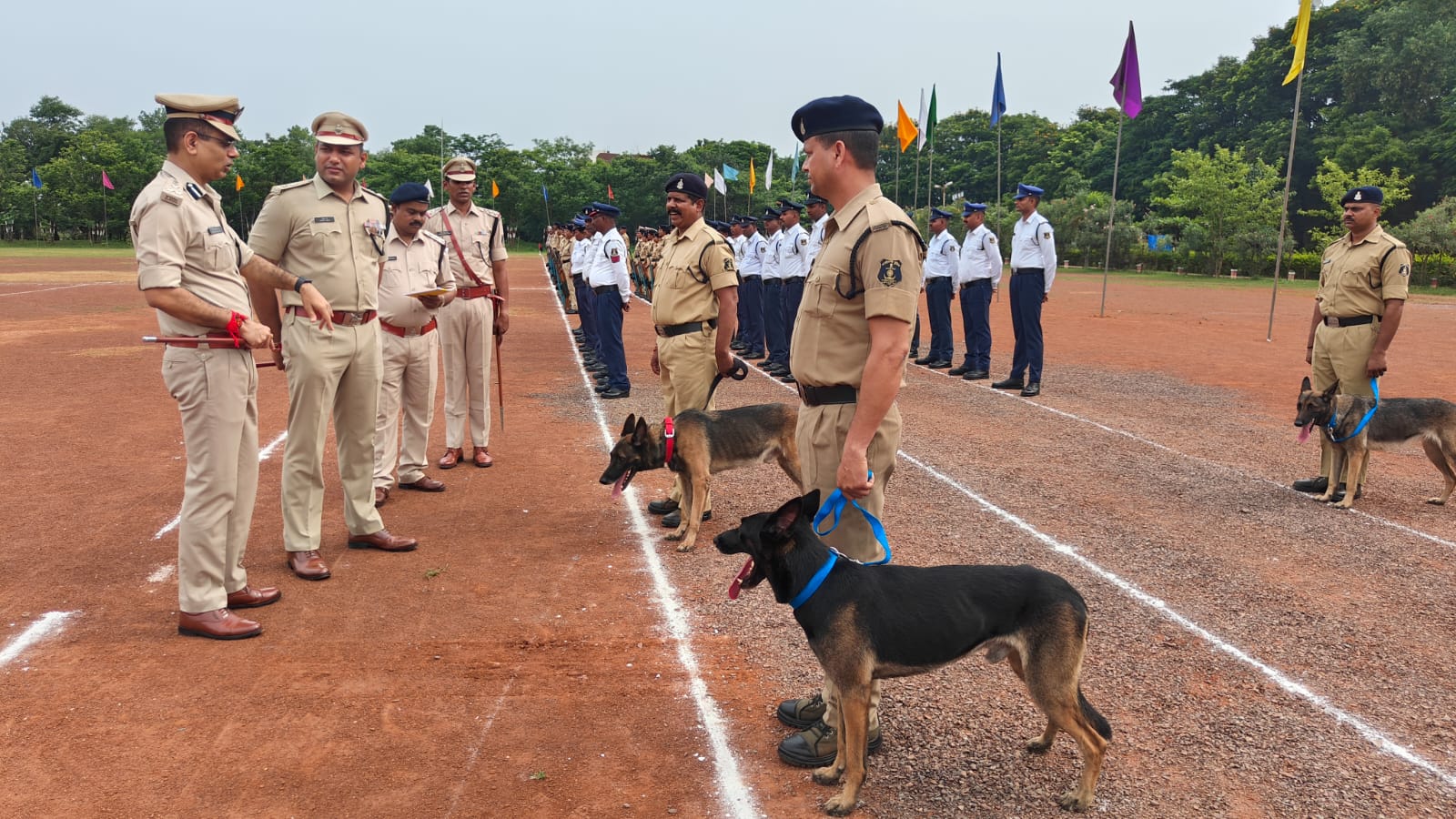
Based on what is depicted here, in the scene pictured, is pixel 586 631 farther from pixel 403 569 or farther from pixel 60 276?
pixel 60 276

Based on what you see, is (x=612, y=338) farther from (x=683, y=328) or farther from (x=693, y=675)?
(x=693, y=675)

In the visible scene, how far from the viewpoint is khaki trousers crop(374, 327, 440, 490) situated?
7.26 metres

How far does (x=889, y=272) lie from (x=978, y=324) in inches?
447

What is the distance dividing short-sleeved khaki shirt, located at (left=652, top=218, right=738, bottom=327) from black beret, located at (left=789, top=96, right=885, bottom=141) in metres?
3.12

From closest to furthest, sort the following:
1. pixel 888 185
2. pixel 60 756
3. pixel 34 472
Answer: pixel 60 756 < pixel 34 472 < pixel 888 185

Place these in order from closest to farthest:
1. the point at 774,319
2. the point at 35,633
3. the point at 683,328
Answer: the point at 35,633 < the point at 683,328 < the point at 774,319

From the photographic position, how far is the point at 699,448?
20.7 feet

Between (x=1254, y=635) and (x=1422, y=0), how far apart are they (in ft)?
206

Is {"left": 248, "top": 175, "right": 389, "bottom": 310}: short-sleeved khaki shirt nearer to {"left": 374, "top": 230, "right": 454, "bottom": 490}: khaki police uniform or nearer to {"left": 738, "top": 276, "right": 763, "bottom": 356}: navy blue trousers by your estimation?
{"left": 374, "top": 230, "right": 454, "bottom": 490}: khaki police uniform

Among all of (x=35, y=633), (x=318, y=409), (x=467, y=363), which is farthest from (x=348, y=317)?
(x=467, y=363)

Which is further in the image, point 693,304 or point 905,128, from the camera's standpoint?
point 905,128

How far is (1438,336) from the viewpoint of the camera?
66.7ft

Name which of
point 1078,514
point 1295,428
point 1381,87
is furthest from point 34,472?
point 1381,87

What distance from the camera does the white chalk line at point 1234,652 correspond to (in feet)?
11.8
